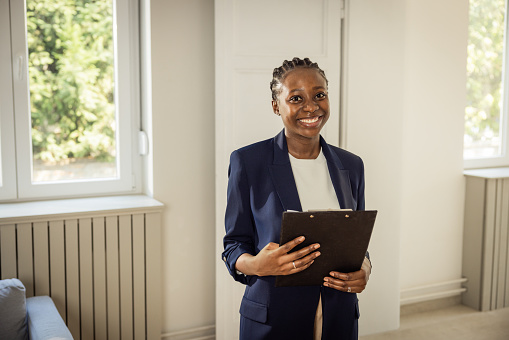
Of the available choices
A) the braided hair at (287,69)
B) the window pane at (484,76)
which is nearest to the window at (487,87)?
the window pane at (484,76)

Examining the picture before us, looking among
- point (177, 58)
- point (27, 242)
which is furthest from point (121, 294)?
point (177, 58)

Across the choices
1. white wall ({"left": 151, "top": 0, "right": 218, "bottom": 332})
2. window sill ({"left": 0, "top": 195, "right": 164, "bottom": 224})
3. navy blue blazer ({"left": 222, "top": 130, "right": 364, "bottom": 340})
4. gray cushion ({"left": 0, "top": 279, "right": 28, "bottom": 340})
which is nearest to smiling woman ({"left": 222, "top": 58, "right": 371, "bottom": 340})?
navy blue blazer ({"left": 222, "top": 130, "right": 364, "bottom": 340})

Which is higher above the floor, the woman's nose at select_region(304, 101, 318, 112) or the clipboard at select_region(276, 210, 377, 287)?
the woman's nose at select_region(304, 101, 318, 112)

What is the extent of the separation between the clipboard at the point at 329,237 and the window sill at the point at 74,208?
1383 millimetres

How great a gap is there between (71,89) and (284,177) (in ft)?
5.75

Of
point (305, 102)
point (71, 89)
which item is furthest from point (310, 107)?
point (71, 89)

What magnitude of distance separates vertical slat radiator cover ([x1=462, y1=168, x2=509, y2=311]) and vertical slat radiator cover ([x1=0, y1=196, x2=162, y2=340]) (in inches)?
93.1

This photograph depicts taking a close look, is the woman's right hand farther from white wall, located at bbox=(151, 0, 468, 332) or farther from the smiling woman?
white wall, located at bbox=(151, 0, 468, 332)

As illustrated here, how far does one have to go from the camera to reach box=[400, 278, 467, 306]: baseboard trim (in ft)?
13.0

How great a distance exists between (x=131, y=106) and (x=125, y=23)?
468mm

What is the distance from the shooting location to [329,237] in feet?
5.44

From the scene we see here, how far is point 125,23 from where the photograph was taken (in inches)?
123

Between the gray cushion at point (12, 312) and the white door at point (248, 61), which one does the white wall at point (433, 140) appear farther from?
the gray cushion at point (12, 312)

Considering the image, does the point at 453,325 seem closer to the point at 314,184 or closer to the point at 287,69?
the point at 314,184
